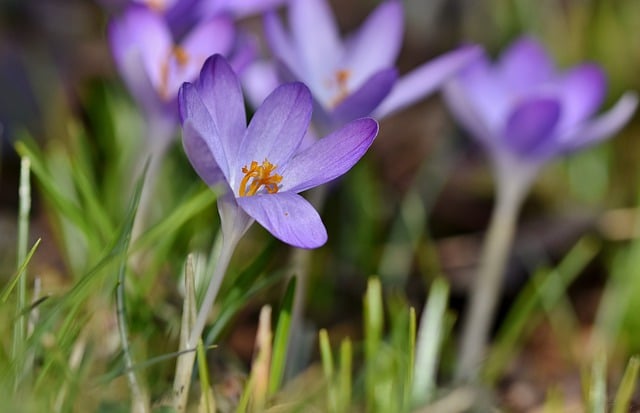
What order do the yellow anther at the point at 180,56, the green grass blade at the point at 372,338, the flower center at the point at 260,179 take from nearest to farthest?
1. the flower center at the point at 260,179
2. the green grass blade at the point at 372,338
3. the yellow anther at the point at 180,56

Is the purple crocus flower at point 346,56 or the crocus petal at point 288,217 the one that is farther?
the purple crocus flower at point 346,56

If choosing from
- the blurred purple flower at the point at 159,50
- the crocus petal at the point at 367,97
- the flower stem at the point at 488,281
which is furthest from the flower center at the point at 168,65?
the flower stem at the point at 488,281

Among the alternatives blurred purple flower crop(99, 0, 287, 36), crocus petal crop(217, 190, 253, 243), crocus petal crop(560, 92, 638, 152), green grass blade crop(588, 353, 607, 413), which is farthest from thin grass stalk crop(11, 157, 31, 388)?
crocus petal crop(560, 92, 638, 152)

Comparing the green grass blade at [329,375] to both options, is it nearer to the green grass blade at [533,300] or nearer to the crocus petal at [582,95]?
the green grass blade at [533,300]

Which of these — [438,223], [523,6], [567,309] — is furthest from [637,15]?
[567,309]

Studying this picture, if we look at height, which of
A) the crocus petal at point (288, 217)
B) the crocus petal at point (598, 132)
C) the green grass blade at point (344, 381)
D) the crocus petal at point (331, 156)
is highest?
the crocus petal at point (331, 156)

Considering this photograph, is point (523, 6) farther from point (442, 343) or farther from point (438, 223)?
point (442, 343)

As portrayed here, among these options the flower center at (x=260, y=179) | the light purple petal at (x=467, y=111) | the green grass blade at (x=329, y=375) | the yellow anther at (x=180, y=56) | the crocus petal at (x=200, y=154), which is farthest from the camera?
the light purple petal at (x=467, y=111)
